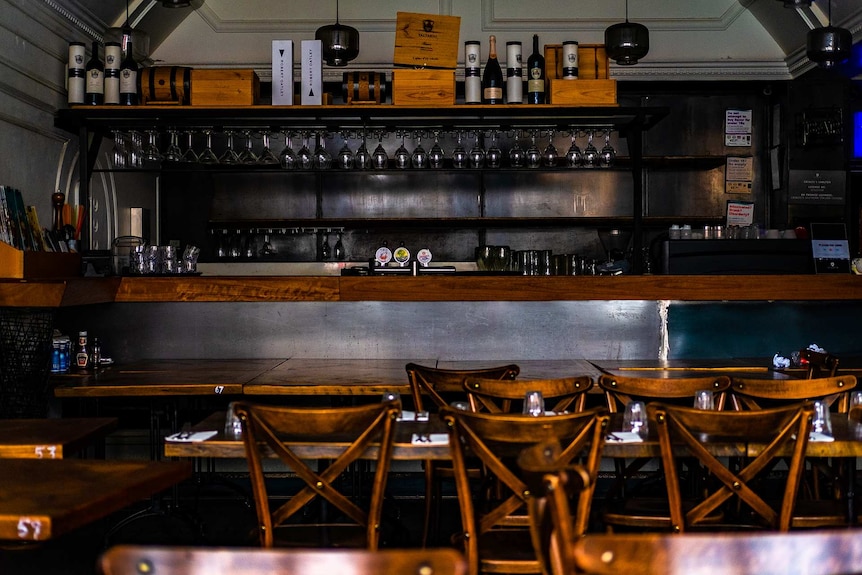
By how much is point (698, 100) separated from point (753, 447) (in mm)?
5446

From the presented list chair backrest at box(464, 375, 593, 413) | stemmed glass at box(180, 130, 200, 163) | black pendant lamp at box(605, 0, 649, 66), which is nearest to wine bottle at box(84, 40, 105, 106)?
stemmed glass at box(180, 130, 200, 163)

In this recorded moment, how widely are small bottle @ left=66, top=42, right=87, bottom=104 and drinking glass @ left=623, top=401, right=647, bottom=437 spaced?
411 centimetres

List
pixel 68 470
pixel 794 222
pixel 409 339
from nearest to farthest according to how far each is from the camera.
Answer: pixel 68 470, pixel 409 339, pixel 794 222

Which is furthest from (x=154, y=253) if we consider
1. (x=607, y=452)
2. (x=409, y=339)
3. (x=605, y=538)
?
(x=605, y=538)

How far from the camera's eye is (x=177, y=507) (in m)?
3.88

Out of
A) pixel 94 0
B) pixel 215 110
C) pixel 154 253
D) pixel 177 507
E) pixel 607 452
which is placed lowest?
pixel 177 507

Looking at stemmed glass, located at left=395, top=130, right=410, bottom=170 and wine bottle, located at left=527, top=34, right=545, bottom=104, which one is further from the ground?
wine bottle, located at left=527, top=34, right=545, bottom=104

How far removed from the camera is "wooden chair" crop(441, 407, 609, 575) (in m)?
2.25

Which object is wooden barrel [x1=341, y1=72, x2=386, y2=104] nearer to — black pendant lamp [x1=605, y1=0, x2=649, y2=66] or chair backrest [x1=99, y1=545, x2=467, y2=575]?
black pendant lamp [x1=605, y1=0, x2=649, y2=66]

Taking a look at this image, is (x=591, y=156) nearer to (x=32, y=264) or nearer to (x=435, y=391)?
(x=435, y=391)

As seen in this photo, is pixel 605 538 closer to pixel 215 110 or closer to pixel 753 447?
pixel 753 447

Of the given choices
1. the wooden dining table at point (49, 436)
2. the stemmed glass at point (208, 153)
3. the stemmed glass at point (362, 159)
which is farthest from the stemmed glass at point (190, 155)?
the wooden dining table at point (49, 436)

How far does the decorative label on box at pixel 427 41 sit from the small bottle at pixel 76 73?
1911 millimetres

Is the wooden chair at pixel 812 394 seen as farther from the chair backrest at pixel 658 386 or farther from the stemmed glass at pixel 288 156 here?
the stemmed glass at pixel 288 156
